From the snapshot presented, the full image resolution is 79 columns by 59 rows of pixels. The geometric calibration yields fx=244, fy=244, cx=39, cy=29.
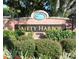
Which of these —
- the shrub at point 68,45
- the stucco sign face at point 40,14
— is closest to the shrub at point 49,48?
the shrub at point 68,45

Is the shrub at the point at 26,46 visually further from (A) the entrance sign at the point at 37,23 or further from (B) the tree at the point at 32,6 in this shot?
(B) the tree at the point at 32,6

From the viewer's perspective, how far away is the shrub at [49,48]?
2811 mm

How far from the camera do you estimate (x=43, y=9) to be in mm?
2893

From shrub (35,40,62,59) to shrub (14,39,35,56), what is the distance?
66 millimetres

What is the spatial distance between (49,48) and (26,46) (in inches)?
11.0

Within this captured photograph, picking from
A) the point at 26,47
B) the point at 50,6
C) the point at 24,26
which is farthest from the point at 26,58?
the point at 50,6

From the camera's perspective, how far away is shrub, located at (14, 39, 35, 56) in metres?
2.77

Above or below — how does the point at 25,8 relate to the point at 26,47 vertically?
above

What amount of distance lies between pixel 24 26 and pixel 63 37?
0.56 metres

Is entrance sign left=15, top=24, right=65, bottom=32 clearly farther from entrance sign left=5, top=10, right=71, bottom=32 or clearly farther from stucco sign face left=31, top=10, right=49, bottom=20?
stucco sign face left=31, top=10, right=49, bottom=20

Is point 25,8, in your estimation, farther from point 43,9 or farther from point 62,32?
point 62,32

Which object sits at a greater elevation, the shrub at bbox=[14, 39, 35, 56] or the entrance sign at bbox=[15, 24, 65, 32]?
the entrance sign at bbox=[15, 24, 65, 32]

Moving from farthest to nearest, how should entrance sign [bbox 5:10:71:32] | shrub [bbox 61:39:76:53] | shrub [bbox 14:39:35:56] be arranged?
1. entrance sign [bbox 5:10:71:32]
2. shrub [bbox 61:39:76:53]
3. shrub [bbox 14:39:35:56]

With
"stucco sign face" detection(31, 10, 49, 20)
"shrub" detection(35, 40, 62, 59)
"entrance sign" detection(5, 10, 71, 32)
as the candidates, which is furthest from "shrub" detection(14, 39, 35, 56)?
"stucco sign face" detection(31, 10, 49, 20)
